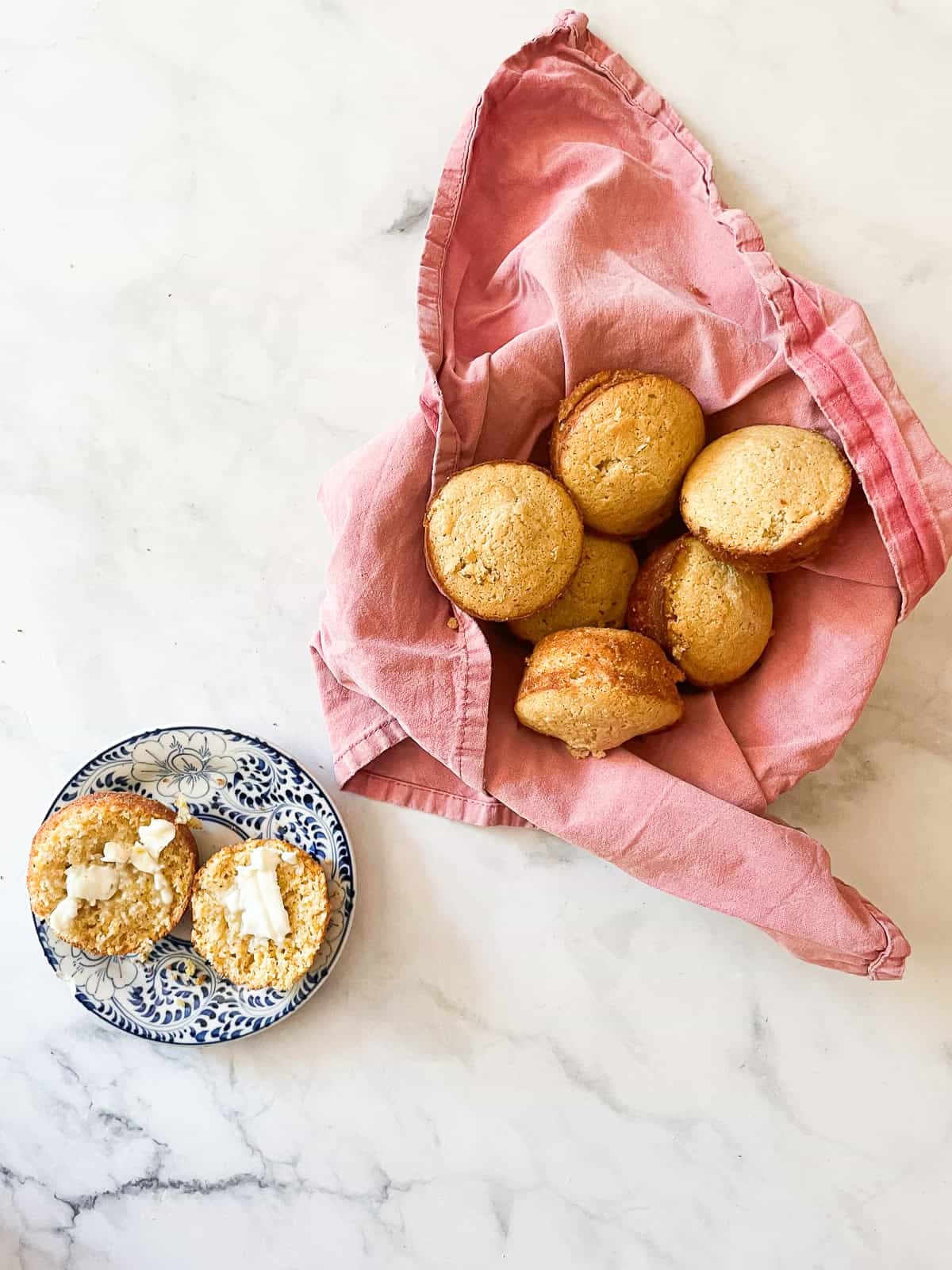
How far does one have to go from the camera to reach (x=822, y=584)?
117cm

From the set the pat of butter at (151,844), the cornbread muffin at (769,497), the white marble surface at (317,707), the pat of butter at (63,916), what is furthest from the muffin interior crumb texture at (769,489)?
the pat of butter at (63,916)

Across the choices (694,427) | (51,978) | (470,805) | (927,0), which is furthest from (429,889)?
(927,0)

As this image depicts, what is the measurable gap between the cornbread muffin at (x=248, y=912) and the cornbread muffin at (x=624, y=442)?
0.57 meters

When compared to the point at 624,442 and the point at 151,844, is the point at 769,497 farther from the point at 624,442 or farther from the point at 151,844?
the point at 151,844

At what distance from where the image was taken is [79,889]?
4.05 feet

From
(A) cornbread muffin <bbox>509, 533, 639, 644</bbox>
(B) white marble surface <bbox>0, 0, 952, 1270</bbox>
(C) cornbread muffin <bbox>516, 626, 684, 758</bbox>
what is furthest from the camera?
(B) white marble surface <bbox>0, 0, 952, 1270</bbox>

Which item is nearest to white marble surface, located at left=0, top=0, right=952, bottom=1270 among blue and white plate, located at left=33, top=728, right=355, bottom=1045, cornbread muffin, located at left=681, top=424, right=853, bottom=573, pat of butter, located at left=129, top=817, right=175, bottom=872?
blue and white plate, located at left=33, top=728, right=355, bottom=1045

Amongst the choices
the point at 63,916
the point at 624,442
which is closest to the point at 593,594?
the point at 624,442

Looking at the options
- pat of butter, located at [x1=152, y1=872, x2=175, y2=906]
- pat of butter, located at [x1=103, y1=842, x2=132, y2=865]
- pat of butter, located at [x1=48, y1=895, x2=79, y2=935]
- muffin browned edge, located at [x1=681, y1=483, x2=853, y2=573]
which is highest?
muffin browned edge, located at [x1=681, y1=483, x2=853, y2=573]

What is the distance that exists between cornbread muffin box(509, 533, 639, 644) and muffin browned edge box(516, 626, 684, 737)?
0.02 metres

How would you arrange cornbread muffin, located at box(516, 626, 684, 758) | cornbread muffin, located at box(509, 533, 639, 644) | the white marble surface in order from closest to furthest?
cornbread muffin, located at box(516, 626, 684, 758) → cornbread muffin, located at box(509, 533, 639, 644) → the white marble surface

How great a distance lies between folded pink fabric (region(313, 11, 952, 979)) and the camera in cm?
112

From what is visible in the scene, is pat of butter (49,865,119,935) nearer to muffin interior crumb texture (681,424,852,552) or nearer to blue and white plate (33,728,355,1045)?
blue and white plate (33,728,355,1045)

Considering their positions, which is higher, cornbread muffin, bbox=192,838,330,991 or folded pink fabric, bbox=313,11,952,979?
folded pink fabric, bbox=313,11,952,979
